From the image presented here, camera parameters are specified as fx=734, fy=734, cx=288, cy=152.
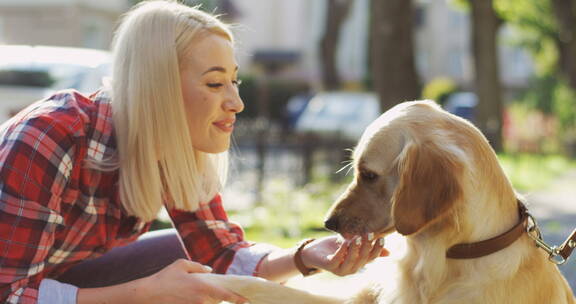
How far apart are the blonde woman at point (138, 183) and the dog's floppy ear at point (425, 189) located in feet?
1.18

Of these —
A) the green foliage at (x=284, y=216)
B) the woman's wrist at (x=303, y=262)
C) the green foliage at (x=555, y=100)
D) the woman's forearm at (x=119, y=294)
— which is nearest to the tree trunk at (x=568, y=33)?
the green foliage at (x=555, y=100)

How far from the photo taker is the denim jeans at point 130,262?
3318 mm

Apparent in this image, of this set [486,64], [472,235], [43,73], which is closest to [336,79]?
[486,64]

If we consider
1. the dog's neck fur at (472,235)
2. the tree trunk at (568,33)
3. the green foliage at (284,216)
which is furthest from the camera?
the tree trunk at (568,33)

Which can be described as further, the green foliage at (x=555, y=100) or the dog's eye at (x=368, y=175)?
the green foliage at (x=555, y=100)

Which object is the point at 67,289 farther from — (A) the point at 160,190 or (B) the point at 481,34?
(B) the point at 481,34

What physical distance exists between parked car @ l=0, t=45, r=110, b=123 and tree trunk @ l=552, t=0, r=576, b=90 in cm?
1451

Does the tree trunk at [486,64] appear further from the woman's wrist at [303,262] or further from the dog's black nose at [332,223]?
the dog's black nose at [332,223]

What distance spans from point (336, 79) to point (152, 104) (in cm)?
2636

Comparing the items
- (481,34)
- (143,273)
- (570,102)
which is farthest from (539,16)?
(143,273)

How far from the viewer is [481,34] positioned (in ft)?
58.4

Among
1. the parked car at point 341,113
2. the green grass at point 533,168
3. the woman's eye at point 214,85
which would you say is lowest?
the green grass at point 533,168

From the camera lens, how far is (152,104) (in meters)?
3.02

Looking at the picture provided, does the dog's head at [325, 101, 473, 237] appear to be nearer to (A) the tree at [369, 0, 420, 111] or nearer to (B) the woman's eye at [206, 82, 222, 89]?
(B) the woman's eye at [206, 82, 222, 89]
